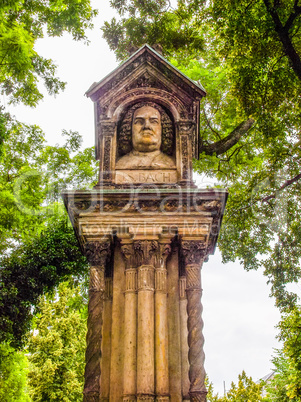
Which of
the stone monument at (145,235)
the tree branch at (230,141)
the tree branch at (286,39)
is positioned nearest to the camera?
the stone monument at (145,235)

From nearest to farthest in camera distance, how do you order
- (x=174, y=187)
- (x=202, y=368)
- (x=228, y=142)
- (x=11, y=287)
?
(x=202, y=368), (x=174, y=187), (x=11, y=287), (x=228, y=142)

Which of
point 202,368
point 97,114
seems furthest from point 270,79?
point 202,368

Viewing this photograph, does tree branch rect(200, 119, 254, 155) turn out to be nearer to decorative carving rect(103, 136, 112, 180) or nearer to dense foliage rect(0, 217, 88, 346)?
dense foliage rect(0, 217, 88, 346)

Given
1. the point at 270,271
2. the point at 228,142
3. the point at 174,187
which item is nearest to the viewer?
the point at 174,187

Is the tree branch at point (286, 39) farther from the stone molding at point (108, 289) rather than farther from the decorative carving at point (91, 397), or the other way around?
the decorative carving at point (91, 397)

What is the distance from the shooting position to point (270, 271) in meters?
15.3

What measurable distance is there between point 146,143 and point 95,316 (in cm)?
373

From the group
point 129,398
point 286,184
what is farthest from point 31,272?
point 286,184

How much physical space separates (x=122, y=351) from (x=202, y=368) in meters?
1.38

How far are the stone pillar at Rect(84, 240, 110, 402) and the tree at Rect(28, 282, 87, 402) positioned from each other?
10663 millimetres

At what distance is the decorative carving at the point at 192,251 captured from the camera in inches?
309

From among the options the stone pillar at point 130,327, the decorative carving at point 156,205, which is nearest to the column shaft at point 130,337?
the stone pillar at point 130,327

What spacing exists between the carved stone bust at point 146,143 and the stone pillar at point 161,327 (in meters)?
2.01

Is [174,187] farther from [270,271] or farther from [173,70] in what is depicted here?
[270,271]
